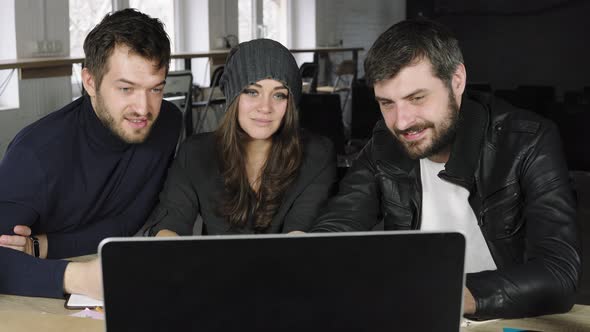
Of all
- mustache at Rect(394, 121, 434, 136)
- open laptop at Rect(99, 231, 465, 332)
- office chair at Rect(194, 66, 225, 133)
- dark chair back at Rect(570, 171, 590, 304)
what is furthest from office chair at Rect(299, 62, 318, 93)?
open laptop at Rect(99, 231, 465, 332)

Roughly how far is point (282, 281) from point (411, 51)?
1.06 m

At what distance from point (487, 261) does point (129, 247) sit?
49.7 inches

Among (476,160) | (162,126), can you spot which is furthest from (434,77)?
(162,126)

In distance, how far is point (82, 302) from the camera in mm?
1564

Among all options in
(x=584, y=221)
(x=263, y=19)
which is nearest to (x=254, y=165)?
(x=584, y=221)

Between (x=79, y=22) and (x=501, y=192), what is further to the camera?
(x=79, y=22)

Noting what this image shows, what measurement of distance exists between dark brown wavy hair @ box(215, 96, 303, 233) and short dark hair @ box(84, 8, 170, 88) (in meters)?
0.26

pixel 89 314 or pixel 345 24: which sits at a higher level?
pixel 345 24

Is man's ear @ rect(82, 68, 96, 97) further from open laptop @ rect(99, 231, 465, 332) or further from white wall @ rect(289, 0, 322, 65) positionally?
white wall @ rect(289, 0, 322, 65)

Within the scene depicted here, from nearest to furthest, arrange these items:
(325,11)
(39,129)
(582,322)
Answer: (582,322) → (39,129) → (325,11)

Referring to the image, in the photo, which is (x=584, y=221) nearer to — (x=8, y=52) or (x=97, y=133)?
(x=97, y=133)

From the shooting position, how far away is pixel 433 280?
2.97ft

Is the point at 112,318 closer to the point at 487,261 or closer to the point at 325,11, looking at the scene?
the point at 487,261

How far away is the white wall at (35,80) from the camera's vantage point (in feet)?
20.0
